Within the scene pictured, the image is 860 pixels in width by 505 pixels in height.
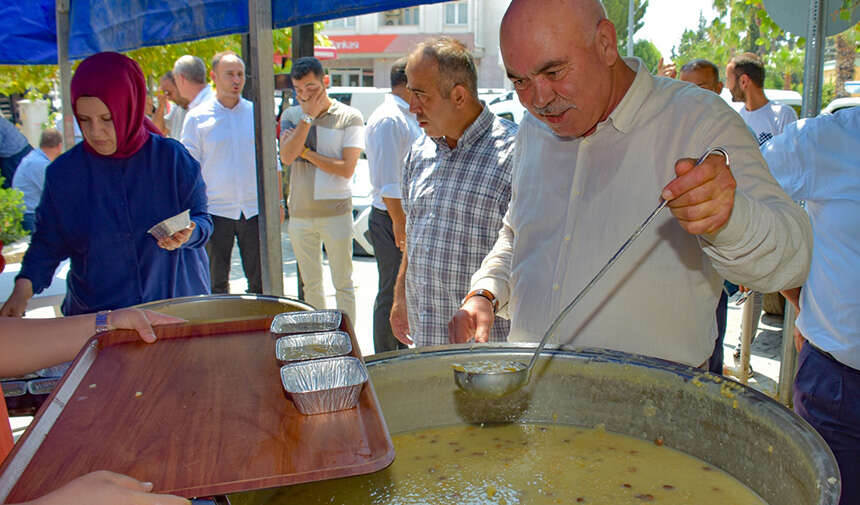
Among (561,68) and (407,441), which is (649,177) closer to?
(561,68)

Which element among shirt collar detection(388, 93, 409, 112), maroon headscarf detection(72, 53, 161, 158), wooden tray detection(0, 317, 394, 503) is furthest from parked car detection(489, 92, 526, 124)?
wooden tray detection(0, 317, 394, 503)

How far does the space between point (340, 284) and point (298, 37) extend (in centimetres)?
278

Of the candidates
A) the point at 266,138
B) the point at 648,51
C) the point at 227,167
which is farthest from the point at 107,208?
the point at 648,51

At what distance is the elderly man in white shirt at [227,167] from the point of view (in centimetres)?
482

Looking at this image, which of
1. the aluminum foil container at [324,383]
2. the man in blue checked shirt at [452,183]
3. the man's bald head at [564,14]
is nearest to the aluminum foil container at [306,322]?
the aluminum foil container at [324,383]

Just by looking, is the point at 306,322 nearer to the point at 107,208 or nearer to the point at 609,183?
the point at 609,183

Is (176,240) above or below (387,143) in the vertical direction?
below

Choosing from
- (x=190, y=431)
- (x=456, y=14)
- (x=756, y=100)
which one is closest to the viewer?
(x=190, y=431)

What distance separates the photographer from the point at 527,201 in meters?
1.84

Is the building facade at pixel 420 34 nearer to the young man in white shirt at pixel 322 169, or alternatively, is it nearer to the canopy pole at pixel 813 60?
the young man in white shirt at pixel 322 169

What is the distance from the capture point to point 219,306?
201cm

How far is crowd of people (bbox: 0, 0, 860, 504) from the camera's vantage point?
1.50 m

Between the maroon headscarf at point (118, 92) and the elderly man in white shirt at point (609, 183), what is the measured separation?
1577mm

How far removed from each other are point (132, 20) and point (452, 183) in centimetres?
202
